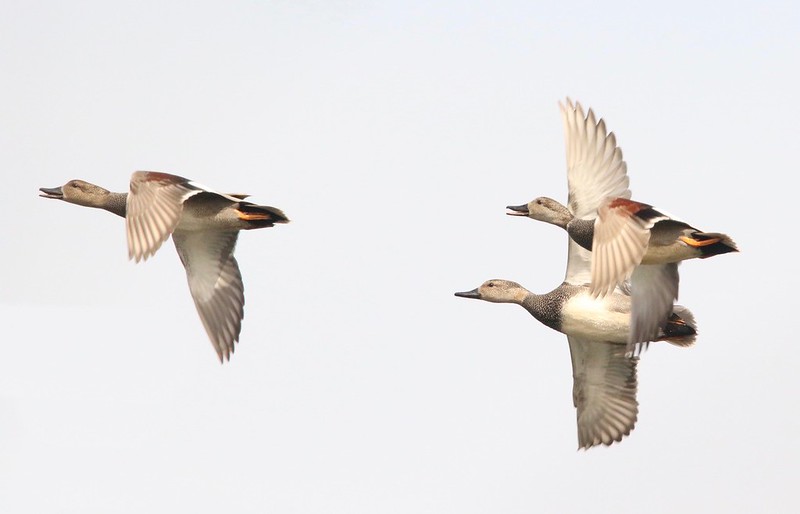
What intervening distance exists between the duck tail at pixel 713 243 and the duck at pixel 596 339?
1.28 m

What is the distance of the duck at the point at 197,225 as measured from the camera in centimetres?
1387

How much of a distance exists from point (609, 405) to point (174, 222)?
5.27 meters

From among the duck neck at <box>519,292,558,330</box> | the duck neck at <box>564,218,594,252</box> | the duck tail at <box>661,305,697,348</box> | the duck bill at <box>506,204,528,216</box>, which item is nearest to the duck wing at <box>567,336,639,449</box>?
the duck neck at <box>519,292,558,330</box>

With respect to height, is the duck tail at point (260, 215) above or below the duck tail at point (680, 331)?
above

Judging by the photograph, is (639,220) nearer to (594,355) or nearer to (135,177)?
(594,355)

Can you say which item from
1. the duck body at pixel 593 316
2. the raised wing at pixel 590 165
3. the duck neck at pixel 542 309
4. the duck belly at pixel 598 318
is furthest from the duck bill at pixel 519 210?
the duck belly at pixel 598 318

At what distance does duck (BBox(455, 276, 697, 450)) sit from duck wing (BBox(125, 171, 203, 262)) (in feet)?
12.3

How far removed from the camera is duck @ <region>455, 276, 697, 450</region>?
50.2 ft

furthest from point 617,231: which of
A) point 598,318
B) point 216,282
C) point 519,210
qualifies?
point 216,282

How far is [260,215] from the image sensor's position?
592 inches

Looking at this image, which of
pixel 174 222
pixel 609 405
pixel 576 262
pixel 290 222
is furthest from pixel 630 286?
pixel 174 222

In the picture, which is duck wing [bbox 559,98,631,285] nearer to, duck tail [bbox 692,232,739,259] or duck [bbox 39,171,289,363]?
duck tail [bbox 692,232,739,259]

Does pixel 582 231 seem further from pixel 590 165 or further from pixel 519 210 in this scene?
pixel 519 210

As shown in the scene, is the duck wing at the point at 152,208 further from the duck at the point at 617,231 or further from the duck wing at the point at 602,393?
the duck wing at the point at 602,393
